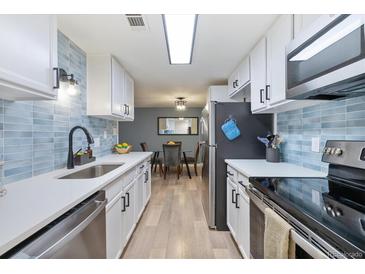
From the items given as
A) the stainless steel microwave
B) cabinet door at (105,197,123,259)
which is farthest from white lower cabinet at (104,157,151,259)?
the stainless steel microwave

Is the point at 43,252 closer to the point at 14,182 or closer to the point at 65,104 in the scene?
the point at 14,182

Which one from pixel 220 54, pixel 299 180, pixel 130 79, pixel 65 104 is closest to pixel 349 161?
pixel 299 180

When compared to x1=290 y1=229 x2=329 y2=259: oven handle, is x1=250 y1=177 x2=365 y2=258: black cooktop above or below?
above

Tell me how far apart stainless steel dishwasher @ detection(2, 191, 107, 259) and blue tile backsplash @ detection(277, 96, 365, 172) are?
161cm

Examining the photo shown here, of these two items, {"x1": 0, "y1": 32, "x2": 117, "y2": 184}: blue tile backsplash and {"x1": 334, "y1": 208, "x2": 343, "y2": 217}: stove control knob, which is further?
{"x1": 0, "y1": 32, "x2": 117, "y2": 184}: blue tile backsplash

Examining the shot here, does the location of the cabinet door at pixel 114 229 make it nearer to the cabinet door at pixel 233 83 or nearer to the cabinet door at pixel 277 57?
Result: the cabinet door at pixel 277 57

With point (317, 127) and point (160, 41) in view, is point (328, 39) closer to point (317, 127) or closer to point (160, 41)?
point (317, 127)

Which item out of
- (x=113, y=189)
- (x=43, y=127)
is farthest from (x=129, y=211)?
(x=43, y=127)

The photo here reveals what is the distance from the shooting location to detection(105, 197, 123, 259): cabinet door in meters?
1.47

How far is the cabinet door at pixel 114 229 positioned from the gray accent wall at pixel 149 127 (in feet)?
19.1

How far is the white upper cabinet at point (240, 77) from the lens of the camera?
240 cm

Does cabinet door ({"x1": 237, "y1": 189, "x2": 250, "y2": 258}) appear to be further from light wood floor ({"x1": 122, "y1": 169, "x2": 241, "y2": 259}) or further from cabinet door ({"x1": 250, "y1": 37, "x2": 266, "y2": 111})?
cabinet door ({"x1": 250, "y1": 37, "x2": 266, "y2": 111})

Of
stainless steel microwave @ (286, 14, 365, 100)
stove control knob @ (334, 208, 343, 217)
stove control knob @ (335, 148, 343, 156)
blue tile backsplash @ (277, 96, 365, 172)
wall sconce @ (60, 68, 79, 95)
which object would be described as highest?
wall sconce @ (60, 68, 79, 95)
